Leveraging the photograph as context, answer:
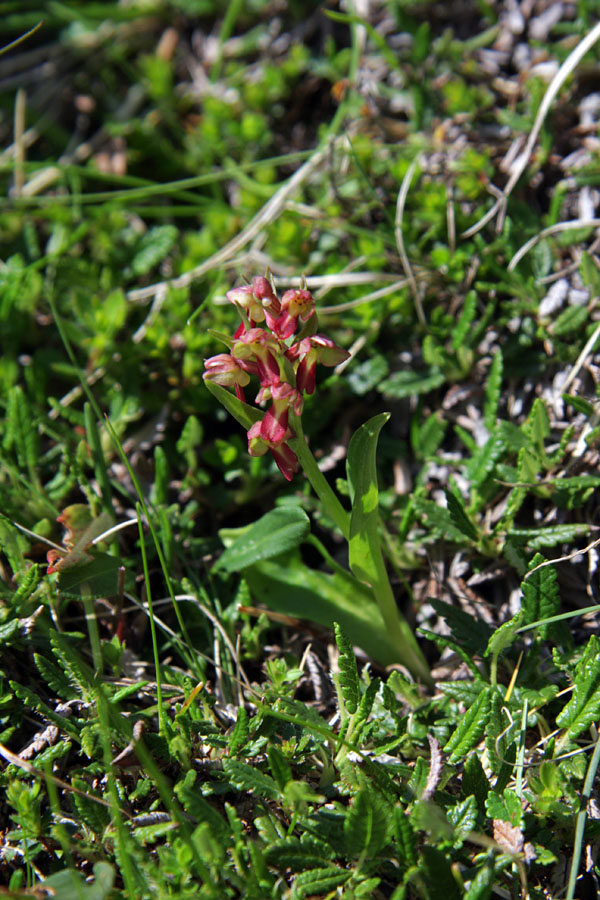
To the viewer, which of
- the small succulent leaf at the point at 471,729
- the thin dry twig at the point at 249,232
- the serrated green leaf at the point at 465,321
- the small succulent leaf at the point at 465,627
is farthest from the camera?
the thin dry twig at the point at 249,232

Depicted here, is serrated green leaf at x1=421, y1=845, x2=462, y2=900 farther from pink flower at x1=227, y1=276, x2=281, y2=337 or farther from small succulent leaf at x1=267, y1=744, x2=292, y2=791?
pink flower at x1=227, y1=276, x2=281, y2=337

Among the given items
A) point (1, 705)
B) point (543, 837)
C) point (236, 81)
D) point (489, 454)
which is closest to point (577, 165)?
point (489, 454)

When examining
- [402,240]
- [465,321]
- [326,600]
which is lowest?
[326,600]

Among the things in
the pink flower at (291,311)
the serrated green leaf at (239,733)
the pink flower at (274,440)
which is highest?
the pink flower at (291,311)

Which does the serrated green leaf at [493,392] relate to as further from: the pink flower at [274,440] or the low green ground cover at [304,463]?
the pink flower at [274,440]

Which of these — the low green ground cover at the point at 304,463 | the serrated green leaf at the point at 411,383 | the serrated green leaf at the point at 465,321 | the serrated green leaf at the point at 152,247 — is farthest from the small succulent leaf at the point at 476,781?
the serrated green leaf at the point at 152,247

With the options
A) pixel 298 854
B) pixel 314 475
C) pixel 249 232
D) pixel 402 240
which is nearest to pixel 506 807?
pixel 298 854

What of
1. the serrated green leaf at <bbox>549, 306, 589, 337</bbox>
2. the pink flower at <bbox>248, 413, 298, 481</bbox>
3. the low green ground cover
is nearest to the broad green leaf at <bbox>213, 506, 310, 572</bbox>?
the low green ground cover

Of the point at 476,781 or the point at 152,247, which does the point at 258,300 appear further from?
the point at 152,247
